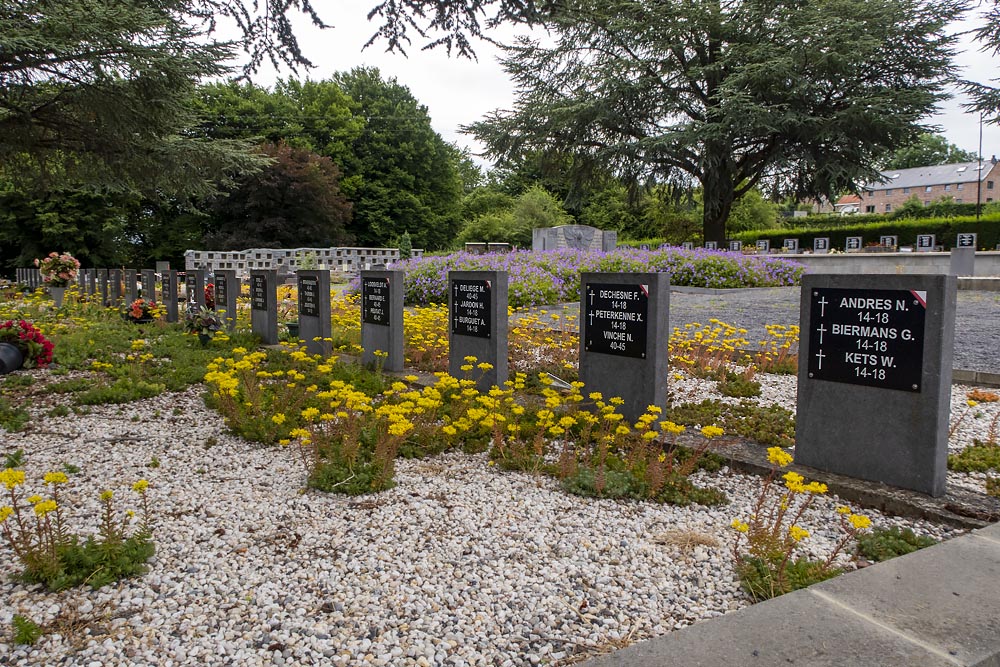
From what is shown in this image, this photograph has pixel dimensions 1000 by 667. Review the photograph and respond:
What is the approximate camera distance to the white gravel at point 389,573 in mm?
2082

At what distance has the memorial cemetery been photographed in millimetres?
2352

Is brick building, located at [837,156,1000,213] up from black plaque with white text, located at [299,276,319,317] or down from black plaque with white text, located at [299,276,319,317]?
up

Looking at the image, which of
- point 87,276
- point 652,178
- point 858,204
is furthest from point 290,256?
point 858,204

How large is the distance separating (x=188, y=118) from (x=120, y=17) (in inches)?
85.7

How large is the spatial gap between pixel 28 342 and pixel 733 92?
20.6m

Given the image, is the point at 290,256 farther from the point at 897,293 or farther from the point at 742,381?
the point at 897,293

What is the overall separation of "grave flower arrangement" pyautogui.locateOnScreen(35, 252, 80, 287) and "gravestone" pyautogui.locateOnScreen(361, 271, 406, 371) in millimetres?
10452

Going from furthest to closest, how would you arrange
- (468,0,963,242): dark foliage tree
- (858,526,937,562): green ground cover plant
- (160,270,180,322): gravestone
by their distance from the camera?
1. (468,0,963,242): dark foliage tree
2. (160,270,180,322): gravestone
3. (858,526,937,562): green ground cover plant

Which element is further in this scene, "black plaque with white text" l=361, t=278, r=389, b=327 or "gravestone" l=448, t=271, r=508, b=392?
"black plaque with white text" l=361, t=278, r=389, b=327

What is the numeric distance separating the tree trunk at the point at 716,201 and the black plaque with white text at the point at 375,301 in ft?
64.9

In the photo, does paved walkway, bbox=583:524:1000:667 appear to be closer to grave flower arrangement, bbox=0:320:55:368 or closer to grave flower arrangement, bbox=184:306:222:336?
grave flower arrangement, bbox=0:320:55:368

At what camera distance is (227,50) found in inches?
244

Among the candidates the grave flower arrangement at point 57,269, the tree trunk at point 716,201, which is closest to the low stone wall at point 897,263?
the tree trunk at point 716,201

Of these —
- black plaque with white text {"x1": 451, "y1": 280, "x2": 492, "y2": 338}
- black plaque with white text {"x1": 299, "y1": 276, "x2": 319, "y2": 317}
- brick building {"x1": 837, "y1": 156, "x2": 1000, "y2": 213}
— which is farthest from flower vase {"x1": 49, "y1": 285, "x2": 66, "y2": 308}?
brick building {"x1": 837, "y1": 156, "x2": 1000, "y2": 213}
